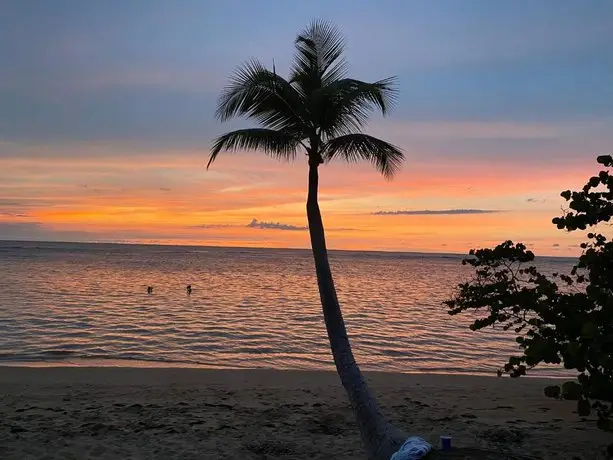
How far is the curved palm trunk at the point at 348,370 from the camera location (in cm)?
700

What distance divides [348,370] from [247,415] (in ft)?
11.8

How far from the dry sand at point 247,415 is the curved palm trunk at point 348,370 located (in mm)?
1220

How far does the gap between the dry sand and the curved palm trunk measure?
1.22m

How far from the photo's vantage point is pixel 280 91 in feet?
25.6

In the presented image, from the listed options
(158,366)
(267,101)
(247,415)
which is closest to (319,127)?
(267,101)

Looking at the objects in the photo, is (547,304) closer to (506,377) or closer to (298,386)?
(298,386)

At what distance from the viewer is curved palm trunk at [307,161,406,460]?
23.0 ft

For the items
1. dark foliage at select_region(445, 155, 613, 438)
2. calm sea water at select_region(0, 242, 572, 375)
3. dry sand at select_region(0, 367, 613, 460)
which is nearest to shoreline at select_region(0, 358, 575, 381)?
calm sea water at select_region(0, 242, 572, 375)

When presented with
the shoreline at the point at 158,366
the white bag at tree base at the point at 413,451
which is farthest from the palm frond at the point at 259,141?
the shoreline at the point at 158,366

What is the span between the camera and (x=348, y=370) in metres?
7.47

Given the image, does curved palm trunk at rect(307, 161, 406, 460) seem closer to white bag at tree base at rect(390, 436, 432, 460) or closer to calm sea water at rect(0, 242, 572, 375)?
white bag at tree base at rect(390, 436, 432, 460)

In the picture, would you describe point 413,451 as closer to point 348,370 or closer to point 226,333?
point 348,370

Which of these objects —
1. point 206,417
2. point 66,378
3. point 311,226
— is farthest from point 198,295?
point 311,226

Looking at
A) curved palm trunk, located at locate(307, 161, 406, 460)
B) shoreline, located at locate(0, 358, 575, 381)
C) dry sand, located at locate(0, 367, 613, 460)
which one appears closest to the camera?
curved palm trunk, located at locate(307, 161, 406, 460)
